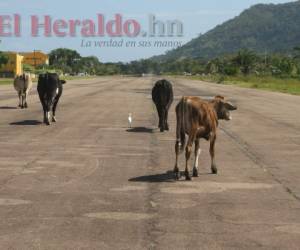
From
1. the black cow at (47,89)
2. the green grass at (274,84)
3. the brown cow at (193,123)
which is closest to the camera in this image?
the brown cow at (193,123)

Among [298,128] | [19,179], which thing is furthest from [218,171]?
[298,128]

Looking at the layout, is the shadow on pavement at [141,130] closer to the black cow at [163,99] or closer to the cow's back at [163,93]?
the black cow at [163,99]

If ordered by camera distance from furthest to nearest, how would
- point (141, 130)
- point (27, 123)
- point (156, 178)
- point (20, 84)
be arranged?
1. point (20, 84)
2. point (27, 123)
3. point (141, 130)
4. point (156, 178)

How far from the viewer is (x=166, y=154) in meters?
13.8

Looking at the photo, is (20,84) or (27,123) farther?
(20,84)

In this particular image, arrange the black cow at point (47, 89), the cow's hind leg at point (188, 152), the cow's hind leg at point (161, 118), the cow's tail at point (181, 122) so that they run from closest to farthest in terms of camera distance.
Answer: the cow's hind leg at point (188, 152) < the cow's tail at point (181, 122) < the cow's hind leg at point (161, 118) < the black cow at point (47, 89)

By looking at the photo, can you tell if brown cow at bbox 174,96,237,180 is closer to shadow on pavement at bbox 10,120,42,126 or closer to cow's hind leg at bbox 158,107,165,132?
cow's hind leg at bbox 158,107,165,132

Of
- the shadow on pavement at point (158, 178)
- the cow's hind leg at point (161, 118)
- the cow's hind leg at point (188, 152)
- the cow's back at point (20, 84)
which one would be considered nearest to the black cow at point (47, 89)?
the cow's hind leg at point (161, 118)

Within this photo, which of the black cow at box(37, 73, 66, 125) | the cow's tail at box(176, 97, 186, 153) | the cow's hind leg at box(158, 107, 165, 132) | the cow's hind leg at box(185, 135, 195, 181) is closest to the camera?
the cow's hind leg at box(185, 135, 195, 181)

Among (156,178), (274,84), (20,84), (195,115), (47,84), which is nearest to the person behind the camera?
(195,115)

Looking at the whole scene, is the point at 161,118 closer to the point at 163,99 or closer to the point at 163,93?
the point at 163,99

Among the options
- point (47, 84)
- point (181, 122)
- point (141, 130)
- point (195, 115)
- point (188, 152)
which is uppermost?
point (47, 84)

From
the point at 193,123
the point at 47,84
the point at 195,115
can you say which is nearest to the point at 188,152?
the point at 193,123

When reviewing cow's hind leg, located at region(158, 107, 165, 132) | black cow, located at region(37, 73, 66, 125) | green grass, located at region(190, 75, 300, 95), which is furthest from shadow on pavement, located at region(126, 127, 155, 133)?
green grass, located at region(190, 75, 300, 95)
